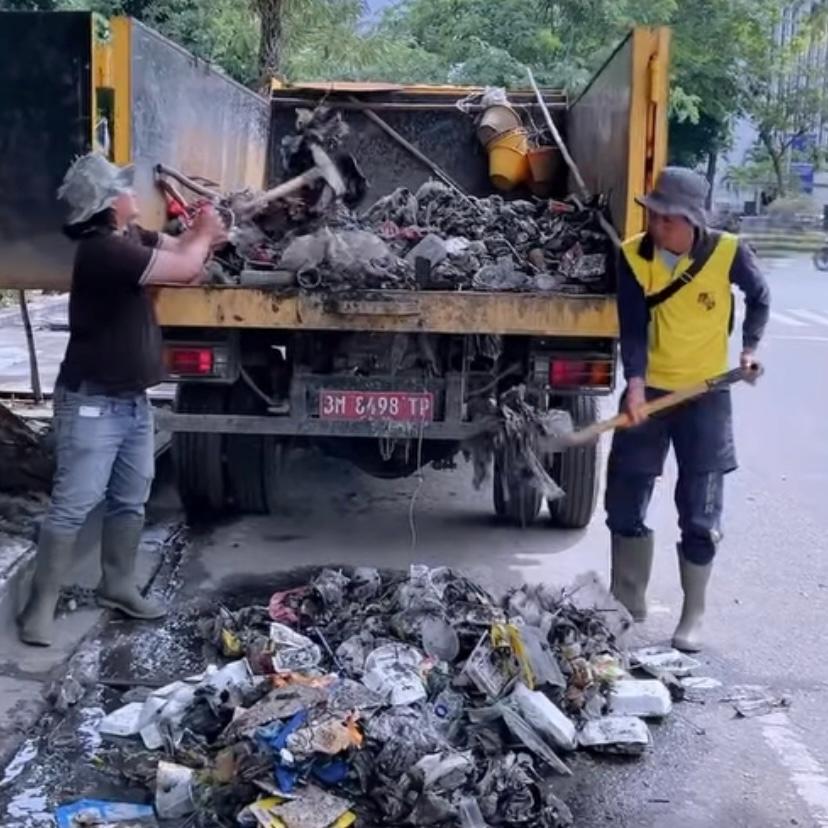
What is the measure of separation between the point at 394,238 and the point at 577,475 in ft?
4.71

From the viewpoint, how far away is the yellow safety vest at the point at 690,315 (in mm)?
5051

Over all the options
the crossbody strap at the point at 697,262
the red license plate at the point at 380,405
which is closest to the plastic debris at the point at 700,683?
the crossbody strap at the point at 697,262

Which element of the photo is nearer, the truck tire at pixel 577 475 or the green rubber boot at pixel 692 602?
the green rubber boot at pixel 692 602

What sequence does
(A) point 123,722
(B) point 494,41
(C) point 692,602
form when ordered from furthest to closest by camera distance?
1. (B) point 494,41
2. (C) point 692,602
3. (A) point 123,722

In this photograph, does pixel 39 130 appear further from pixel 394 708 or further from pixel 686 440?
pixel 394 708

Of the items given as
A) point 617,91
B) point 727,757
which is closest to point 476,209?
point 617,91

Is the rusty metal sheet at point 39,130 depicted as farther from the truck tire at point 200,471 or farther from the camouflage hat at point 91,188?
the camouflage hat at point 91,188

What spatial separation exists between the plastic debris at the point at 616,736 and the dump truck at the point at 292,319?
1.69 meters

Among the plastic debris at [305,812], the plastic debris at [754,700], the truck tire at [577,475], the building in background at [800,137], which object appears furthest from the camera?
the building in background at [800,137]

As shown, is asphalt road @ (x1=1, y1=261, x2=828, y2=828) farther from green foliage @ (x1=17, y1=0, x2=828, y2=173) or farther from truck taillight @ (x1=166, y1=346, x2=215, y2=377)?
green foliage @ (x1=17, y1=0, x2=828, y2=173)

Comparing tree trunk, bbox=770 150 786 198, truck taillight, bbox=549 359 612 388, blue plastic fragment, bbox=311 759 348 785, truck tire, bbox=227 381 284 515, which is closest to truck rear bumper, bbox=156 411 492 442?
truck taillight, bbox=549 359 612 388

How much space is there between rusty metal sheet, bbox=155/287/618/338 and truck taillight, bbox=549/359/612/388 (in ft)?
0.66

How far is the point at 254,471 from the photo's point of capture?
6672 millimetres

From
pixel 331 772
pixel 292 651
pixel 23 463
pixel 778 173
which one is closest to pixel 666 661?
pixel 292 651
